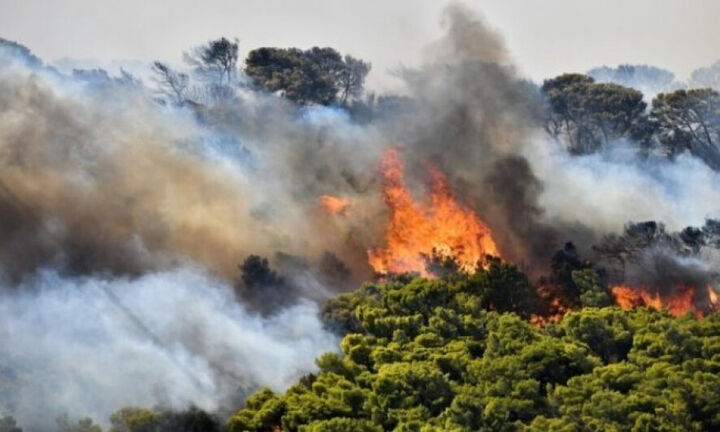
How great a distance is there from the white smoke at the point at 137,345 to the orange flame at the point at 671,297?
21.8 meters

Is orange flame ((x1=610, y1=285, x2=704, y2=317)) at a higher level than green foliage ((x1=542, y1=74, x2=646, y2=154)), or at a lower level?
lower

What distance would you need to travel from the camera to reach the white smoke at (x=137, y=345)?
51156 mm

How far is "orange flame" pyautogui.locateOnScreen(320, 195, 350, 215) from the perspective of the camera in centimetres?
8469

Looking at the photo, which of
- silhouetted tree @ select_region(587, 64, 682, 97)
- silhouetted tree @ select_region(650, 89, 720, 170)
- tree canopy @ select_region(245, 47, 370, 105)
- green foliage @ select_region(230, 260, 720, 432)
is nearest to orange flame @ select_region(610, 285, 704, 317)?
green foliage @ select_region(230, 260, 720, 432)

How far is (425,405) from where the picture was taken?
4828 cm

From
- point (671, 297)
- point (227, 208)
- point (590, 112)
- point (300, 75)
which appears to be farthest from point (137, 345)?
point (590, 112)

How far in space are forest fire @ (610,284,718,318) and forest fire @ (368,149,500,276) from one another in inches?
435

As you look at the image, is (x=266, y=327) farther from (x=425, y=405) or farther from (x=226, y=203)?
(x=226, y=203)

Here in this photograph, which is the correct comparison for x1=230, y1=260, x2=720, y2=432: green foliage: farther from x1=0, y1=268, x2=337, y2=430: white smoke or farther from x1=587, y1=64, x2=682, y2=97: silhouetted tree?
x1=587, y1=64, x2=682, y2=97: silhouetted tree

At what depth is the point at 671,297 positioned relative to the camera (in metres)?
75.6

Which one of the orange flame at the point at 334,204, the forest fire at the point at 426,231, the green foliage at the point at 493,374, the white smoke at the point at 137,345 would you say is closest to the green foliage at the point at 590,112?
the forest fire at the point at 426,231

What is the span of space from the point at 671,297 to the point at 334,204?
85.5 feet

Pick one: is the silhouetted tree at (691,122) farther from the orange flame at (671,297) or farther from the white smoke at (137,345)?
the white smoke at (137,345)

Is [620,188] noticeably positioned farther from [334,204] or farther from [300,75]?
[300,75]
